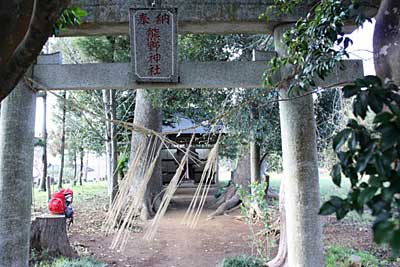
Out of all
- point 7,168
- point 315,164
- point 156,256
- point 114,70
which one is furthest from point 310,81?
point 156,256

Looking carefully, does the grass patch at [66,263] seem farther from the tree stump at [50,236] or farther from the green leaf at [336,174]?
the green leaf at [336,174]

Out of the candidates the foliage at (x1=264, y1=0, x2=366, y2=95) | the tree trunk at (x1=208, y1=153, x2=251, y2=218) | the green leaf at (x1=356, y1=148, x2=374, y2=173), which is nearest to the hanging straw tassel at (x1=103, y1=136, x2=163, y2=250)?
the foliage at (x1=264, y1=0, x2=366, y2=95)

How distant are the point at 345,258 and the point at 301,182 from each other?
1650 mm

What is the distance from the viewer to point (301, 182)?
253 centimetres

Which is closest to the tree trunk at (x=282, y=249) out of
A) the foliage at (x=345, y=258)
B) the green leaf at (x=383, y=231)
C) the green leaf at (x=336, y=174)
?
the foliage at (x=345, y=258)

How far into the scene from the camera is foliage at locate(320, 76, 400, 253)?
0.57m

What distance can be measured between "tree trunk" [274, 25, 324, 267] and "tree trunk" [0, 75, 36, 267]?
196 cm

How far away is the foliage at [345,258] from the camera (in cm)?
345

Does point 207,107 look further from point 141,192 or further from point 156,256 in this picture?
point 141,192

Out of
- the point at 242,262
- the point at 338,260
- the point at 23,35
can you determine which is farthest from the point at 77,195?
the point at 23,35

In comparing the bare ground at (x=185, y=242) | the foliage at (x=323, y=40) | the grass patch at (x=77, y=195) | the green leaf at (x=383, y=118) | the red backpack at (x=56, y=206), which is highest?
the foliage at (x=323, y=40)

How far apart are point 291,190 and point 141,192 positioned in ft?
4.01

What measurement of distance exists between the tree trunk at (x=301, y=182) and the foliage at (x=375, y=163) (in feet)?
5.99

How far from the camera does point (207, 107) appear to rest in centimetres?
598
